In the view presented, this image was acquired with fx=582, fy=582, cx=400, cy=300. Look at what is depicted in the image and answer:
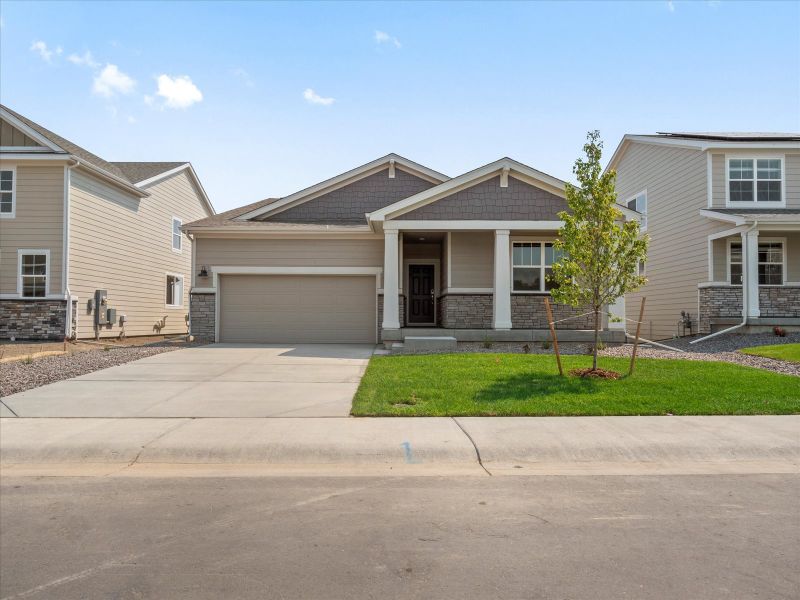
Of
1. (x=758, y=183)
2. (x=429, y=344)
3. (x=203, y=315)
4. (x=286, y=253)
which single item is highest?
(x=758, y=183)

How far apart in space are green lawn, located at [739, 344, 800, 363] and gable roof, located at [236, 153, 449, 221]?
10692 mm

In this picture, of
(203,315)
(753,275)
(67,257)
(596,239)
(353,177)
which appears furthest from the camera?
(353,177)

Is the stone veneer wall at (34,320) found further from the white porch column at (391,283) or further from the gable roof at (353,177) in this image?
the white porch column at (391,283)

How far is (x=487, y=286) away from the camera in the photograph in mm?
17609

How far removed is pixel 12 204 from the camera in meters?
17.8

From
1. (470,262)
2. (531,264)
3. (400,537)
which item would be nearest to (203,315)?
(470,262)

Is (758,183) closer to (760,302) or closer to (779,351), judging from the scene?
(760,302)

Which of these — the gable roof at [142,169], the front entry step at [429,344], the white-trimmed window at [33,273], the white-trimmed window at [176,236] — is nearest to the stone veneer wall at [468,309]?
the front entry step at [429,344]

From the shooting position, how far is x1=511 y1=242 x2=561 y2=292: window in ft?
57.7

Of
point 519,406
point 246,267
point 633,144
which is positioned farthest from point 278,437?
point 633,144

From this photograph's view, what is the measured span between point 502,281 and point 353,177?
681cm

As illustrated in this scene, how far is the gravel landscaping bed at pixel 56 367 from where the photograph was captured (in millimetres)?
9742

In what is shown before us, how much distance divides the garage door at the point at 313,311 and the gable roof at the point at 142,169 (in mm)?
7539

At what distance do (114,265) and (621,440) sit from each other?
18830 mm
